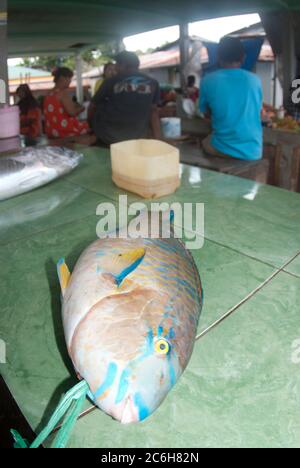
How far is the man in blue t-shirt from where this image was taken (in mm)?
3773

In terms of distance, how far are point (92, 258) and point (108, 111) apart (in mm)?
3388

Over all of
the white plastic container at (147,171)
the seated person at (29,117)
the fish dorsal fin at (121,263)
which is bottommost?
the fish dorsal fin at (121,263)

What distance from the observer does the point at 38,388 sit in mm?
947

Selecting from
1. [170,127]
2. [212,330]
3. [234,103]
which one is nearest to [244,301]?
[212,330]

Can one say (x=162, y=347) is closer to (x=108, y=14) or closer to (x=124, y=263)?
(x=124, y=263)

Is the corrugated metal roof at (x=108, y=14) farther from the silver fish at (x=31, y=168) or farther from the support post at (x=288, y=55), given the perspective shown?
the silver fish at (x=31, y=168)

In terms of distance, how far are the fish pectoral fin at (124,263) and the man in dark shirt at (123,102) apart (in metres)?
3.27

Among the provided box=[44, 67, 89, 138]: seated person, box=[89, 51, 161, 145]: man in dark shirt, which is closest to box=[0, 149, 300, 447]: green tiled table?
box=[89, 51, 161, 145]: man in dark shirt

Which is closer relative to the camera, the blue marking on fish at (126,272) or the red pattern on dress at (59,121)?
the blue marking on fish at (126,272)

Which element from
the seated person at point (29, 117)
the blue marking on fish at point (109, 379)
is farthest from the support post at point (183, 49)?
the blue marking on fish at point (109, 379)

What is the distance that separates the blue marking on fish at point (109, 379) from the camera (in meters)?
0.77

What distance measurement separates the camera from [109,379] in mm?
769

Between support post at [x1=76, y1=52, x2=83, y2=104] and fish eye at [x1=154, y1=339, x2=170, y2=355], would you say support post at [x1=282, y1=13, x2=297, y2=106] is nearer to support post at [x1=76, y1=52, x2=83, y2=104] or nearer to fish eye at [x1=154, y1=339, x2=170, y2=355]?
fish eye at [x1=154, y1=339, x2=170, y2=355]
